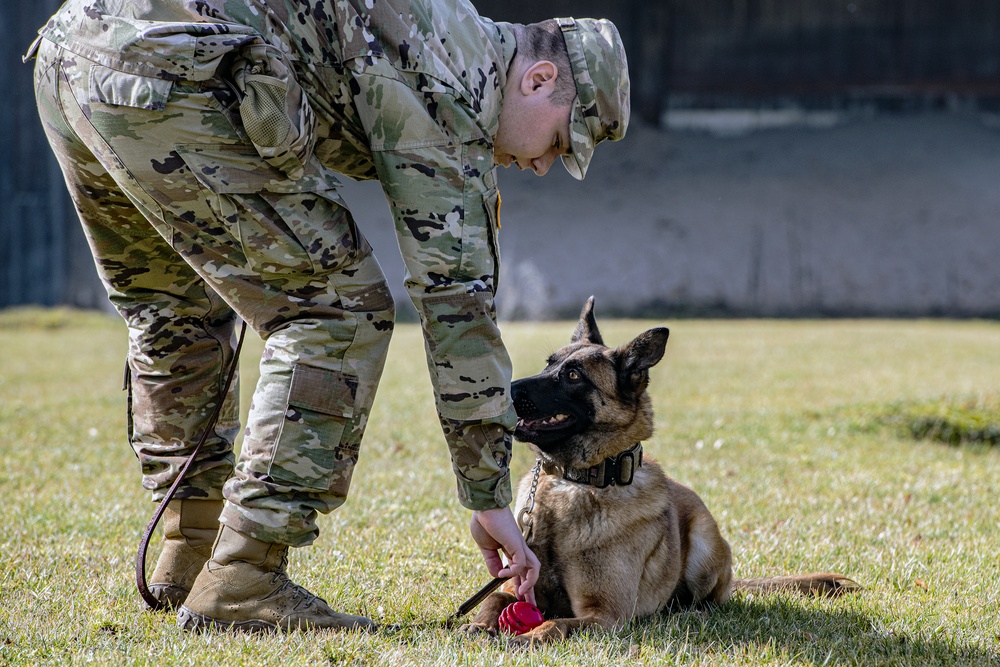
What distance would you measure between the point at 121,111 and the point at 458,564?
6.71 feet

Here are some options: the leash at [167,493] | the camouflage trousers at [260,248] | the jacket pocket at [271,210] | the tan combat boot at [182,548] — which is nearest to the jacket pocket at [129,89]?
the camouflage trousers at [260,248]

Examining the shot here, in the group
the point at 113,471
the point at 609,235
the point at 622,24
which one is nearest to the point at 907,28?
the point at 622,24

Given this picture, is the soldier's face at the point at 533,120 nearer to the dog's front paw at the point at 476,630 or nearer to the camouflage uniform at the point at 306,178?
the camouflage uniform at the point at 306,178

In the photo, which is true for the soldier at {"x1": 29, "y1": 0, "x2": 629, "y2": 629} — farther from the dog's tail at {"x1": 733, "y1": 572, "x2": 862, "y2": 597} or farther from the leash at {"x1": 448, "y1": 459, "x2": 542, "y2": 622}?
the dog's tail at {"x1": 733, "y1": 572, "x2": 862, "y2": 597}

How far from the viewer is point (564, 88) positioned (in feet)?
8.68

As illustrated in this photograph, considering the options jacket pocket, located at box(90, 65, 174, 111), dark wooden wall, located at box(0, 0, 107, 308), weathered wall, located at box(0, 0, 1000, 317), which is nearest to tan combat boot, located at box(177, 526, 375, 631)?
jacket pocket, located at box(90, 65, 174, 111)

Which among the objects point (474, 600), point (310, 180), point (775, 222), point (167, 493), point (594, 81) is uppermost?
point (594, 81)

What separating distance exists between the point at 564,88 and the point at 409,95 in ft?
1.63

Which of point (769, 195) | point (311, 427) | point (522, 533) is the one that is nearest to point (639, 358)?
point (522, 533)

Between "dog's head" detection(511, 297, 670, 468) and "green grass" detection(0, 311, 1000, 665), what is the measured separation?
1.89 ft

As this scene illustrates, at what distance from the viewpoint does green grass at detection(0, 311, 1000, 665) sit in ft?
8.75

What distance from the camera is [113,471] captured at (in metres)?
5.34

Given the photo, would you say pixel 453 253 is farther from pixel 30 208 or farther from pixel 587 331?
pixel 30 208

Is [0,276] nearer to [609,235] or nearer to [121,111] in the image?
[609,235]
